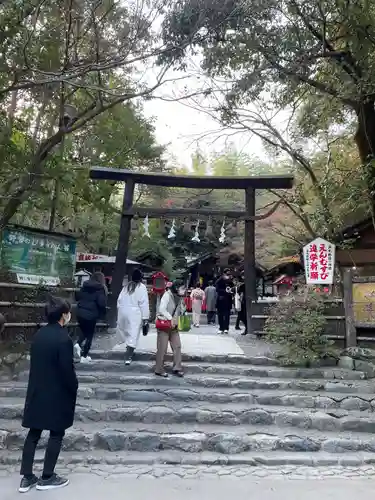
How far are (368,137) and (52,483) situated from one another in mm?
9979

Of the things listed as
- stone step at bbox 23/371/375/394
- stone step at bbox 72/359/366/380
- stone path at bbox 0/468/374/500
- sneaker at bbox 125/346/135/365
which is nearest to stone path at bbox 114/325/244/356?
sneaker at bbox 125/346/135/365

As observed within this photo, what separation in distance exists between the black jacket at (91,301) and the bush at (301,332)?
133 inches

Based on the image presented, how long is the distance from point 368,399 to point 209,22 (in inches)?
254

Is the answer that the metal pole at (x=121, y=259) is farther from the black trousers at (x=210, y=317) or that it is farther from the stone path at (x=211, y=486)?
the black trousers at (x=210, y=317)

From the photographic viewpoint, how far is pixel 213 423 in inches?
255

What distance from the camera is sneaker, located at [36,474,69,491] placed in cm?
449

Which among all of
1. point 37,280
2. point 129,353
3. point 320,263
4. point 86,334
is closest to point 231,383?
point 129,353

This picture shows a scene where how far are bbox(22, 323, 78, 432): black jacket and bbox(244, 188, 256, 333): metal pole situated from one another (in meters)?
7.37

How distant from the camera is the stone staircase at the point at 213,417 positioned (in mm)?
5688

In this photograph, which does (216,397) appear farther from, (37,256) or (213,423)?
(37,256)

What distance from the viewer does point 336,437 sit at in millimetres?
6156

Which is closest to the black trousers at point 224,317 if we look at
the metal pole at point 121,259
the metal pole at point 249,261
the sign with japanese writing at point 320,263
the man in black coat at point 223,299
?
the man in black coat at point 223,299

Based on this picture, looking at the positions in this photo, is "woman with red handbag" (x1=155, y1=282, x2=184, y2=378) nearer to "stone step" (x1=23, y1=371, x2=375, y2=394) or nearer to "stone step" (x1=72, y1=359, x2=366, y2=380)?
"stone step" (x1=23, y1=371, x2=375, y2=394)

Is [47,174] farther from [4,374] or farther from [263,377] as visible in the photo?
[263,377]
